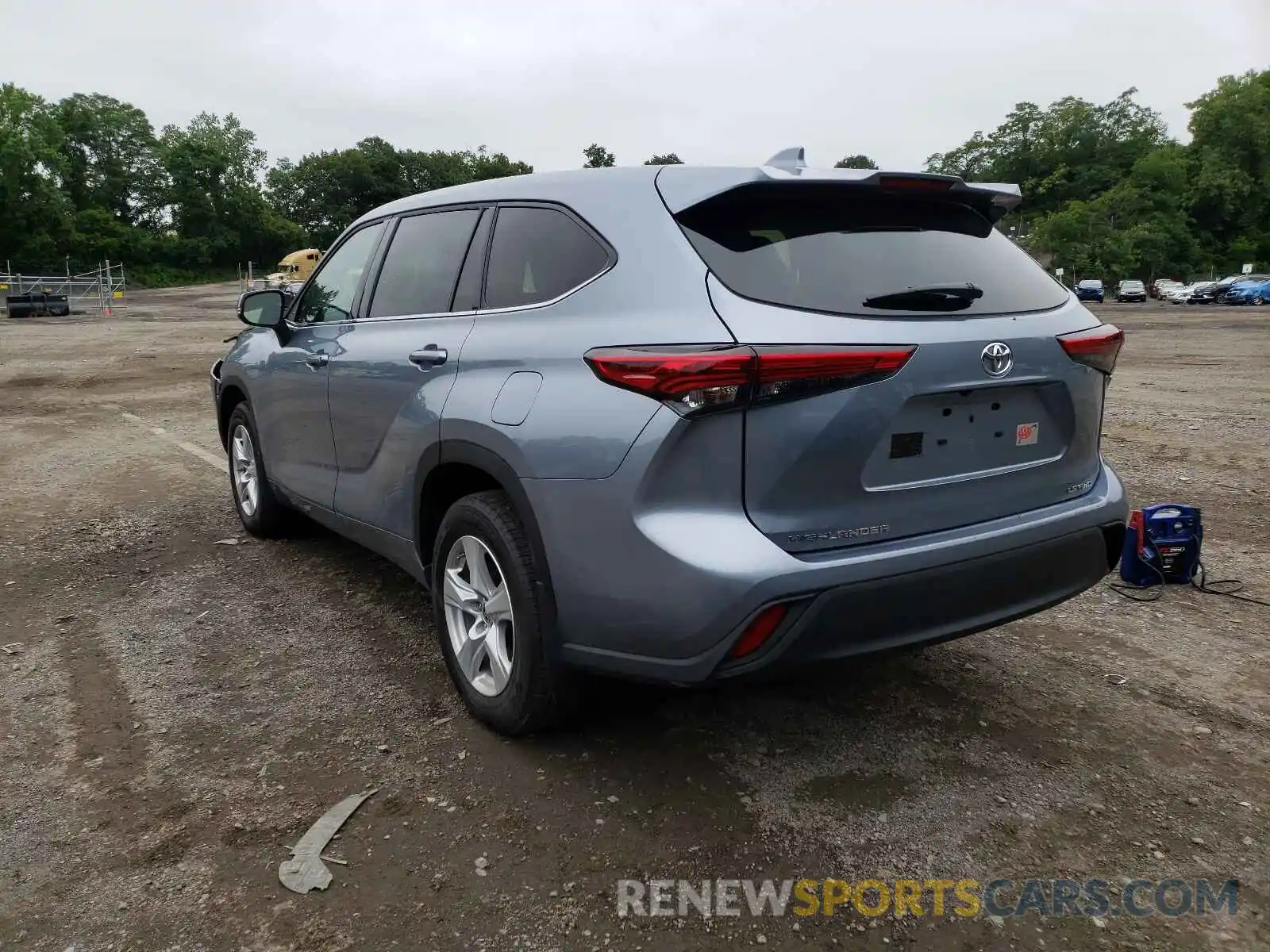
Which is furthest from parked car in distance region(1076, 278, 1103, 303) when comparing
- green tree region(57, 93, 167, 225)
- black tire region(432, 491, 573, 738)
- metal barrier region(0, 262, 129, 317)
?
green tree region(57, 93, 167, 225)

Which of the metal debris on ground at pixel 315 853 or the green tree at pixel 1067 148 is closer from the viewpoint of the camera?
the metal debris on ground at pixel 315 853

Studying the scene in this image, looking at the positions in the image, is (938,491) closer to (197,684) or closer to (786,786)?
(786,786)

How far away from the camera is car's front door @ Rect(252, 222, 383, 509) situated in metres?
4.27

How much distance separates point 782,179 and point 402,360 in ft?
5.27

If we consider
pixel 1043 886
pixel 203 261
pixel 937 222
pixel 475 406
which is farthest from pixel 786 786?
pixel 203 261

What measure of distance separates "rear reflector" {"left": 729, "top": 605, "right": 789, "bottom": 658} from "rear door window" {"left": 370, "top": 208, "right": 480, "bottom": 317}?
1.76 meters

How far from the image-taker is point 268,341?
199 inches

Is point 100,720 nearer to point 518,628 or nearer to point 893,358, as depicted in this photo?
point 518,628

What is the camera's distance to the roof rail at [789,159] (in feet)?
9.40

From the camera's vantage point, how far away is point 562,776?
2994 mm

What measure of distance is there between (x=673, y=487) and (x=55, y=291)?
46.5m

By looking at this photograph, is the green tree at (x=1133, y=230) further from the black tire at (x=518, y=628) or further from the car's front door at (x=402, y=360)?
the black tire at (x=518, y=628)

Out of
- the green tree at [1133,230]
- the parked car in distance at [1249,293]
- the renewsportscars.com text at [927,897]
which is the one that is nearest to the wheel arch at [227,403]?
the renewsportscars.com text at [927,897]

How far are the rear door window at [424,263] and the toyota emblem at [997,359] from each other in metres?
1.88
